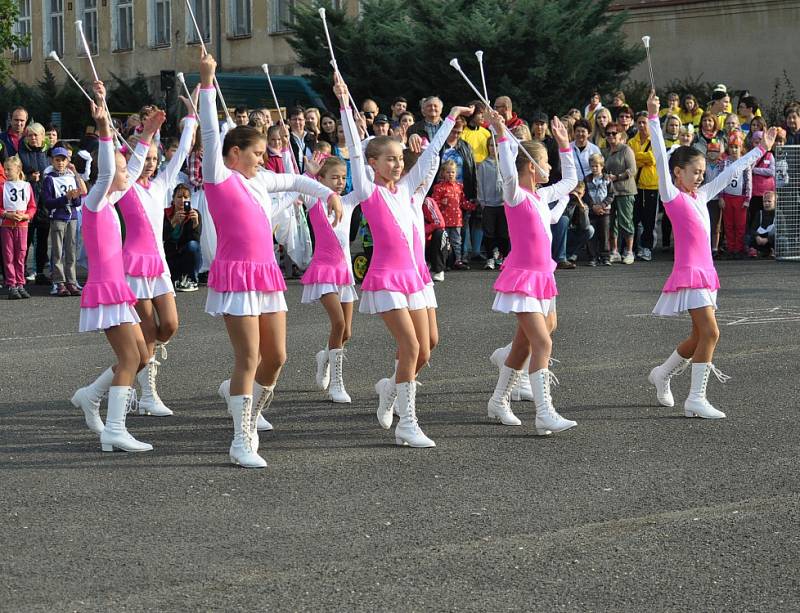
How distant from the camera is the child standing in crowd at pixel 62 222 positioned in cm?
1609

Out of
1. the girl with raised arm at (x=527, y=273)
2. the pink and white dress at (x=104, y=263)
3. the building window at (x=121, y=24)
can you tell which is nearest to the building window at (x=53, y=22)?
the building window at (x=121, y=24)

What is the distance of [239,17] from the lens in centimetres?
4388

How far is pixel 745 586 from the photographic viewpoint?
5.27 metres

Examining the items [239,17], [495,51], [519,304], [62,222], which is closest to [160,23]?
[239,17]

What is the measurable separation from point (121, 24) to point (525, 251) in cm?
4185

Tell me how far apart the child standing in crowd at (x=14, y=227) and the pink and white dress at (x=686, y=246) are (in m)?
8.94

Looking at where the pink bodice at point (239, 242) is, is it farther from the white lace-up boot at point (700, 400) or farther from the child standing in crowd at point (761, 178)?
the child standing in crowd at point (761, 178)

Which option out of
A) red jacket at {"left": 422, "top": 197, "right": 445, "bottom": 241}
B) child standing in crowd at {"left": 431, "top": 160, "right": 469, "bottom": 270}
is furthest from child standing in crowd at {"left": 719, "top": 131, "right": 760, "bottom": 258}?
red jacket at {"left": 422, "top": 197, "right": 445, "bottom": 241}

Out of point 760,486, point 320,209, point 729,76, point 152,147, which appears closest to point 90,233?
point 152,147

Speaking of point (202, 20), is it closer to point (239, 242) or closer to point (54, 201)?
point (54, 201)

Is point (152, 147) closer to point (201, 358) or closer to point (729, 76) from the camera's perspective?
point (201, 358)

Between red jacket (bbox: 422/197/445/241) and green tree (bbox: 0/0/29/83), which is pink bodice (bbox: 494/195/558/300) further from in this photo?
green tree (bbox: 0/0/29/83)

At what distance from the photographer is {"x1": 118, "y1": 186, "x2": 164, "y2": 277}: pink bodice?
877 centimetres

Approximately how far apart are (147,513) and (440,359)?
4.72 m
